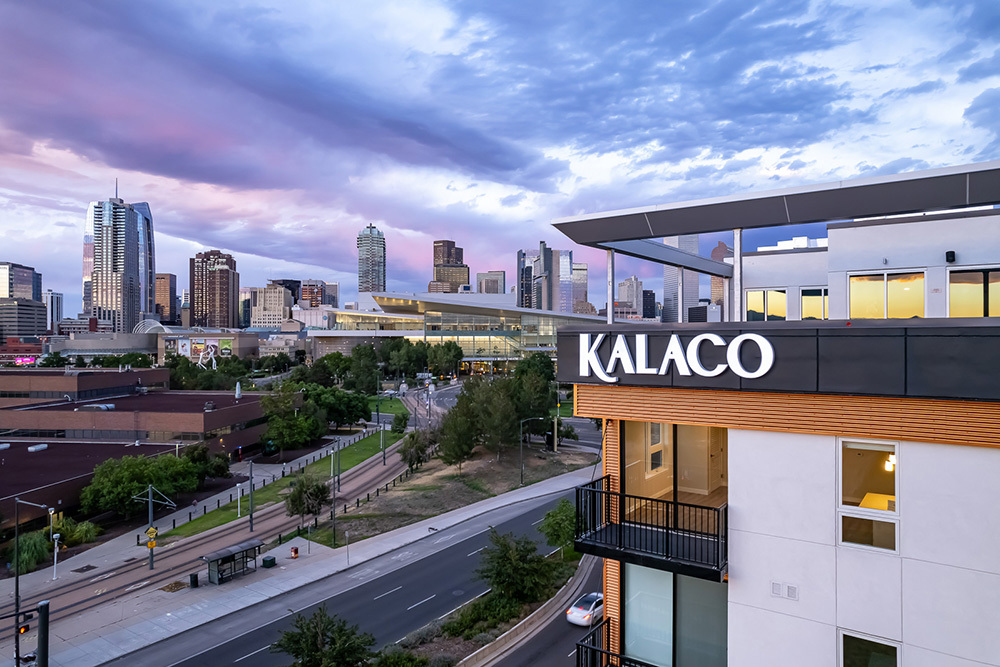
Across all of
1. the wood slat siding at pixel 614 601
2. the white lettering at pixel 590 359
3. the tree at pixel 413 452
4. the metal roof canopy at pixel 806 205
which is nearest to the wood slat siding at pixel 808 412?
the white lettering at pixel 590 359

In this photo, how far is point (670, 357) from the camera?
9031mm

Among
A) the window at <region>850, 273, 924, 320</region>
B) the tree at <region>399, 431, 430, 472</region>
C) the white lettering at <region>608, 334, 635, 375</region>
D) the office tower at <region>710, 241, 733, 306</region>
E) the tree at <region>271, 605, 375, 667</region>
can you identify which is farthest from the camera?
the tree at <region>399, 431, 430, 472</region>

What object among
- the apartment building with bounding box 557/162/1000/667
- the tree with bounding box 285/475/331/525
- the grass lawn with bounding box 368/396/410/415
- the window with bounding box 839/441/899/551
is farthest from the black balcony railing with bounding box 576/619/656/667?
the grass lawn with bounding box 368/396/410/415

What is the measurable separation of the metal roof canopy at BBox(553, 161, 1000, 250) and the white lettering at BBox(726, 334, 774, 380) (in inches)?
115

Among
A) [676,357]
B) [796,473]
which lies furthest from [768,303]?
[796,473]

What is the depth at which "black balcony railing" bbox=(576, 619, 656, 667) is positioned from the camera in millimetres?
9625

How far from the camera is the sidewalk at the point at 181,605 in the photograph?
82.7 ft

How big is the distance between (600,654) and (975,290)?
42.3 ft

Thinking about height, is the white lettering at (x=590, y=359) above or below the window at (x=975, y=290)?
below

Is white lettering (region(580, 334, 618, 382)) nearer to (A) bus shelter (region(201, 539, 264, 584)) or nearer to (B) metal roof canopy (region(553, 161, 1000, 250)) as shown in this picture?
(B) metal roof canopy (region(553, 161, 1000, 250))

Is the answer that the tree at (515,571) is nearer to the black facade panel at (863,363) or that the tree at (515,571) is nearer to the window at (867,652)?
the window at (867,652)

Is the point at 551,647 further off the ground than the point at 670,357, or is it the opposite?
the point at 670,357

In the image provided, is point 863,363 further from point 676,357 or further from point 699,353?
point 676,357

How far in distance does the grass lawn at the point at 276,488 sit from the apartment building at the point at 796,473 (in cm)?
4023
